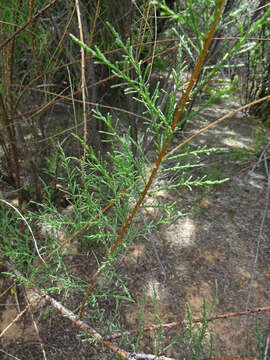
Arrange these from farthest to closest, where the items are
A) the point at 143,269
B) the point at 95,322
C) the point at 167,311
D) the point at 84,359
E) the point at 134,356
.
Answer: the point at 143,269 → the point at 167,311 → the point at 95,322 → the point at 84,359 → the point at 134,356

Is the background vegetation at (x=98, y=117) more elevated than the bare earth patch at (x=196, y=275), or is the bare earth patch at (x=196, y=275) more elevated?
the background vegetation at (x=98, y=117)

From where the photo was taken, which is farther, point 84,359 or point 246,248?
point 246,248

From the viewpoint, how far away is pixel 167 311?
1619mm

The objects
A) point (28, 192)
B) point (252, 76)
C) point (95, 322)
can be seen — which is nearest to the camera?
point (95, 322)

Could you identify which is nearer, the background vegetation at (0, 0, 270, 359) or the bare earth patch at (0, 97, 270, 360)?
the background vegetation at (0, 0, 270, 359)

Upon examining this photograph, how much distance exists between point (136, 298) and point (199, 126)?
2.30 metres

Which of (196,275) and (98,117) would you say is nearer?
(98,117)

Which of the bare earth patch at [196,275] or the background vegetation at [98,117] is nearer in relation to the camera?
the background vegetation at [98,117]

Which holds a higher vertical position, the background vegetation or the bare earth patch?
the background vegetation

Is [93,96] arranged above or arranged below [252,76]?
above

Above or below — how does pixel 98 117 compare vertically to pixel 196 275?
above

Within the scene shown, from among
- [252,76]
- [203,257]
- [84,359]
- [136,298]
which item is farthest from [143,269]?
[252,76]

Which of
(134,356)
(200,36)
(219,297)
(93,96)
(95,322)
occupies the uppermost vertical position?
(200,36)

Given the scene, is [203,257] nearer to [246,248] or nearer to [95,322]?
[246,248]
